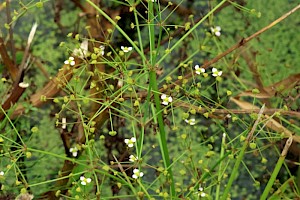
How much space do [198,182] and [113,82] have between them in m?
0.61

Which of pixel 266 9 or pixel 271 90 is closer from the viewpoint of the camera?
pixel 271 90

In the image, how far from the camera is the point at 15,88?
147 cm

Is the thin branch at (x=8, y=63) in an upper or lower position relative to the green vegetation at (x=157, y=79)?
upper

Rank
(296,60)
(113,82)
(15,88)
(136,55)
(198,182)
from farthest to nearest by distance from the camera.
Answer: (296,60) → (136,55) → (113,82) → (15,88) → (198,182)

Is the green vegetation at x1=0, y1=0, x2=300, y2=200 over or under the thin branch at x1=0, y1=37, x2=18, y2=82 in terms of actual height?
under

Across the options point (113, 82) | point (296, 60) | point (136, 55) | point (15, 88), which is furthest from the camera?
point (296, 60)

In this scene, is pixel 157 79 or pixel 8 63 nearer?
pixel 8 63

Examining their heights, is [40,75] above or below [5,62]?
below

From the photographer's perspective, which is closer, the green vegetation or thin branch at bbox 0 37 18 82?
thin branch at bbox 0 37 18 82

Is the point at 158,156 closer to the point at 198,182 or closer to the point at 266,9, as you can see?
the point at 266,9

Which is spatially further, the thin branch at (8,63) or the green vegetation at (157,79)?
the green vegetation at (157,79)

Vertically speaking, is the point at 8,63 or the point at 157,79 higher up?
the point at 8,63

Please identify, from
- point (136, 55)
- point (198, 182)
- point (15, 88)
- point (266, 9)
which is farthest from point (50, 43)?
point (198, 182)

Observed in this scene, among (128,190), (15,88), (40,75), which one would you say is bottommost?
(128,190)
